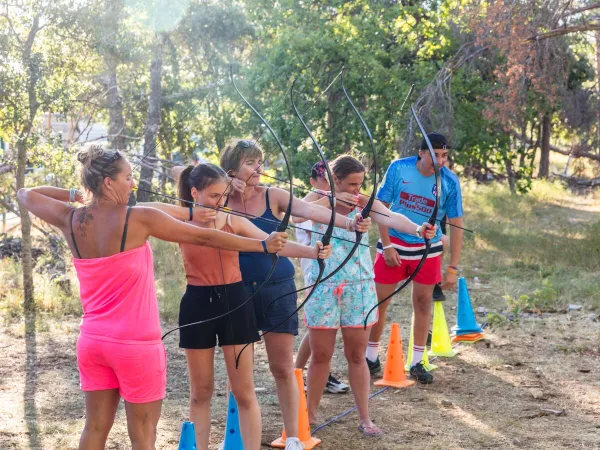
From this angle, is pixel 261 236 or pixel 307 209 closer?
pixel 261 236

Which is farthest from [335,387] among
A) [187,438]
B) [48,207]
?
[48,207]

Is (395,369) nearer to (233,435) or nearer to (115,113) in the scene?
(233,435)

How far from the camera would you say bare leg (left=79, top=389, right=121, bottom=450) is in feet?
10.4

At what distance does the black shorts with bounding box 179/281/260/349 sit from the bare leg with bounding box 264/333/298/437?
36cm

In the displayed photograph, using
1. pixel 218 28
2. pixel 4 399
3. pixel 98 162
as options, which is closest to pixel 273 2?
pixel 218 28

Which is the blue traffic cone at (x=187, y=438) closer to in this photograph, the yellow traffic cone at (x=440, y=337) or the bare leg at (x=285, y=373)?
the bare leg at (x=285, y=373)

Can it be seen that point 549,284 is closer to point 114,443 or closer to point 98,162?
point 114,443

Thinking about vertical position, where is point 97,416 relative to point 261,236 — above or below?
below

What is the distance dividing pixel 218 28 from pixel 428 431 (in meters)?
13.5

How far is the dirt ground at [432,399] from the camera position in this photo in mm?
4766

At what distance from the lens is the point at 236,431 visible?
14.0 feet

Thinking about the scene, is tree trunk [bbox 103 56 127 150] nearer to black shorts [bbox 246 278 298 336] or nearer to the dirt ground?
the dirt ground

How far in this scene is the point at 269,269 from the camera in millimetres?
4199

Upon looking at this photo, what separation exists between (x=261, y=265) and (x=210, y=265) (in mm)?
474
